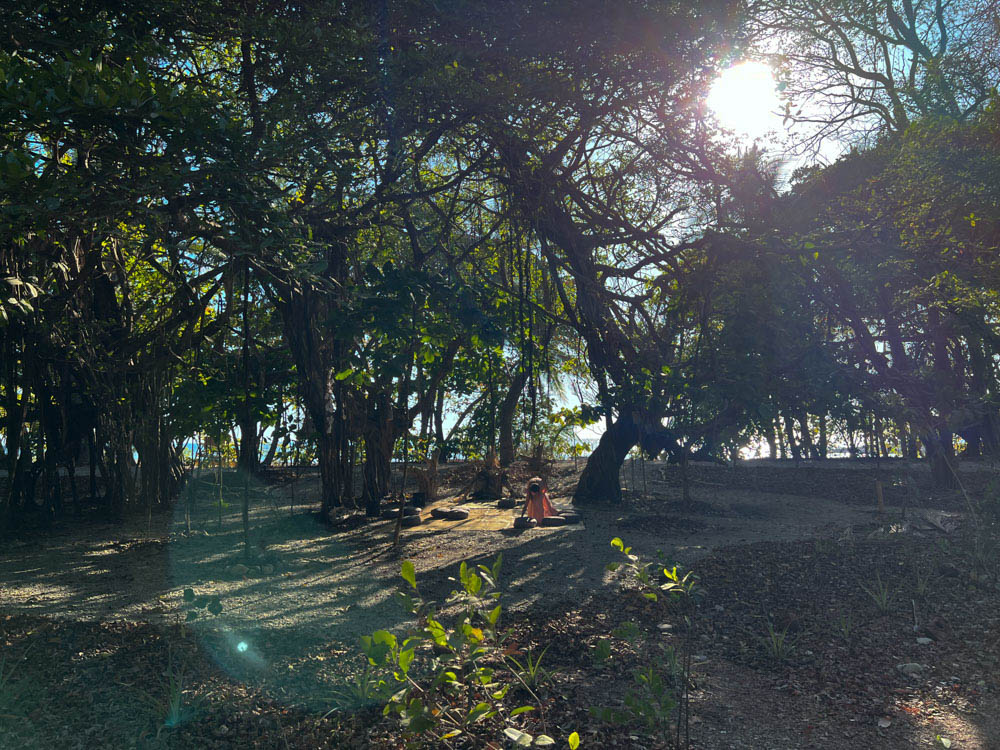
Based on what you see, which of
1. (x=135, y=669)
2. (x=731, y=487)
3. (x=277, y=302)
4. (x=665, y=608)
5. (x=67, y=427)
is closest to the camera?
(x=135, y=669)

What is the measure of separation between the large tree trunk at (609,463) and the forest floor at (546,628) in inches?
56.6

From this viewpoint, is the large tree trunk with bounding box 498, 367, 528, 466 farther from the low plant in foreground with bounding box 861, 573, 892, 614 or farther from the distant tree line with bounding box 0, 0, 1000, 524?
the low plant in foreground with bounding box 861, 573, 892, 614

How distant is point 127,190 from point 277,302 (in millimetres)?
2790

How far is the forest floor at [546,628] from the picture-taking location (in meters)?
2.93

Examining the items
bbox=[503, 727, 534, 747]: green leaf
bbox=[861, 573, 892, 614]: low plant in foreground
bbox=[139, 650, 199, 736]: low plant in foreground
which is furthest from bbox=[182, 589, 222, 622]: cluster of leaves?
bbox=[861, 573, 892, 614]: low plant in foreground

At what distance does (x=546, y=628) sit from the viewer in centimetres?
402

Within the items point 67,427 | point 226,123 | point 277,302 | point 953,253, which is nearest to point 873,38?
point 953,253

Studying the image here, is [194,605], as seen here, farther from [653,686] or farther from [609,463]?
[609,463]

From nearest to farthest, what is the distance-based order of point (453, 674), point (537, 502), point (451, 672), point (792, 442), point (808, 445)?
point (453, 674) → point (451, 672) → point (537, 502) → point (792, 442) → point (808, 445)

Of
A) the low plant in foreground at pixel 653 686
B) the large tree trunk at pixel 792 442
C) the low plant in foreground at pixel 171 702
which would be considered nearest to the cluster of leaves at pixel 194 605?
the low plant in foreground at pixel 171 702

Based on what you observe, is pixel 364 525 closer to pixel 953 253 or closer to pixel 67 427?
pixel 67 427

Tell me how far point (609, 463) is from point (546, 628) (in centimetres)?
492

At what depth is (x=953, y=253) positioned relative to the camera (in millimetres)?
6996

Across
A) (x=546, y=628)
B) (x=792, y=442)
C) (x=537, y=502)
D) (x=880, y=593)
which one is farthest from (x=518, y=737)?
(x=792, y=442)
